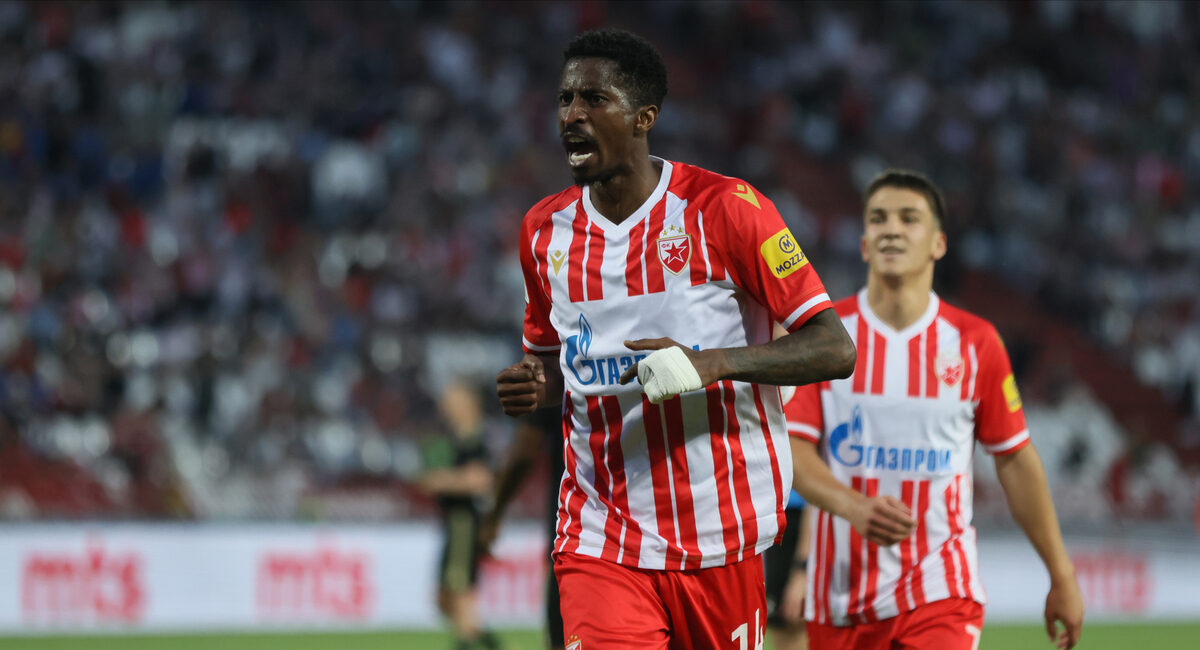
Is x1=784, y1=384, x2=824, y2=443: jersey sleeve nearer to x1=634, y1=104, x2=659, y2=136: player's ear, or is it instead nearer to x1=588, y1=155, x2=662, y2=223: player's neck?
x1=588, y1=155, x2=662, y2=223: player's neck

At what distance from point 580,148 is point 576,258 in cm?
33

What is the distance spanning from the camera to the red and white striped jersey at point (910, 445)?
4.45 metres

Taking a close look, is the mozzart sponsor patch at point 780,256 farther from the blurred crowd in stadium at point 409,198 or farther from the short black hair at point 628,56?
the blurred crowd in stadium at point 409,198

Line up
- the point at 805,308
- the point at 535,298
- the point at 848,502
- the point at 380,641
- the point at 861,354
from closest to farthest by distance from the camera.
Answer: the point at 805,308 < the point at 535,298 < the point at 848,502 < the point at 861,354 < the point at 380,641

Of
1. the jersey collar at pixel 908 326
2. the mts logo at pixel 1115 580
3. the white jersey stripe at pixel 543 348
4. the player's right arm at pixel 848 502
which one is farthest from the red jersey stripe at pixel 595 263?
the mts logo at pixel 1115 580

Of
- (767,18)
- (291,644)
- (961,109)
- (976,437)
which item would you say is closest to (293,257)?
(291,644)

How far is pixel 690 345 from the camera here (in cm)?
354

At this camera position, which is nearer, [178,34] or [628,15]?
[178,34]

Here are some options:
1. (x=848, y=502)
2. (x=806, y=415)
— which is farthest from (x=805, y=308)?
(x=806, y=415)

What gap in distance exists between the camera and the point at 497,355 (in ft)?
50.2

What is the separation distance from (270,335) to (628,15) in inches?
344

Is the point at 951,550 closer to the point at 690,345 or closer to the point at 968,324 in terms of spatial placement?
the point at 968,324

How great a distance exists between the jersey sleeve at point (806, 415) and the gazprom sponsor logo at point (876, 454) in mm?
74

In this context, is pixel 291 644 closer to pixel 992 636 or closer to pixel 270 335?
pixel 270 335
